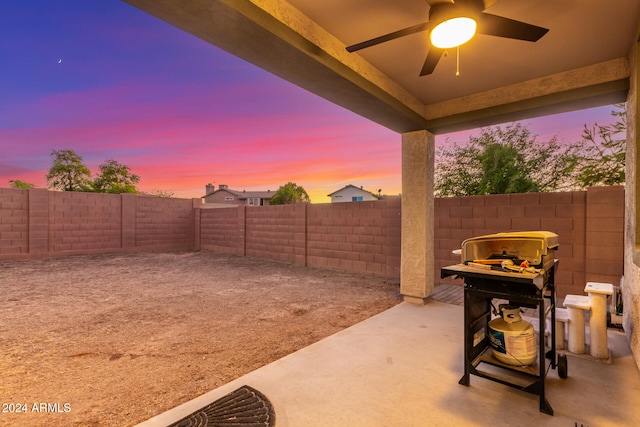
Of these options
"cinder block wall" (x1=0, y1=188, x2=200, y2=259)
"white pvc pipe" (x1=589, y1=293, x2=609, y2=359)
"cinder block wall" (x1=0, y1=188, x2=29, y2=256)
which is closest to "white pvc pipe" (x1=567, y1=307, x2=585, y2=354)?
"white pvc pipe" (x1=589, y1=293, x2=609, y2=359)

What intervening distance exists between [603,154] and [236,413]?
356 inches

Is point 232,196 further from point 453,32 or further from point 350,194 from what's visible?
point 453,32

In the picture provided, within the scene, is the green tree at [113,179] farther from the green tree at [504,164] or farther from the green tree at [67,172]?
the green tree at [504,164]

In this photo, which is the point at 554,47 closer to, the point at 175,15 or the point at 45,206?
the point at 175,15

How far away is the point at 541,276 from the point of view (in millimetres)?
1727

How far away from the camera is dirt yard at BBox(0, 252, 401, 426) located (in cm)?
209

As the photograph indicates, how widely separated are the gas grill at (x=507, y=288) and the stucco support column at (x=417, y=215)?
163 centimetres

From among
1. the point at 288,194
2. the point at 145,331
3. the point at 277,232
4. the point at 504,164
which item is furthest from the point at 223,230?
the point at 288,194

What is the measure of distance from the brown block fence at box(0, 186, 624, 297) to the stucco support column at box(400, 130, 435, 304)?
59.1 inches

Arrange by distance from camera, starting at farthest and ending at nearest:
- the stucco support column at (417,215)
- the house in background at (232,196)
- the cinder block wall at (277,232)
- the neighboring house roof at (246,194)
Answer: the neighboring house roof at (246,194), the house in background at (232,196), the cinder block wall at (277,232), the stucco support column at (417,215)

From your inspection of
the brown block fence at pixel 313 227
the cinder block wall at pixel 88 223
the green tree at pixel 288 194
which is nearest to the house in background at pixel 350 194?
the green tree at pixel 288 194

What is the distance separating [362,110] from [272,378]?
9.78 ft

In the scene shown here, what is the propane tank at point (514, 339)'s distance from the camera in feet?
6.70

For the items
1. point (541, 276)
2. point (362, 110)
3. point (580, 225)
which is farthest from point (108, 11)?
point (580, 225)
